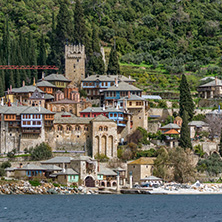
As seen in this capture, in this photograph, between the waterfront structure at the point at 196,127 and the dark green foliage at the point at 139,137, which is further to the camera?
the waterfront structure at the point at 196,127

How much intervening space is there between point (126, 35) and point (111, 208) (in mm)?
75420

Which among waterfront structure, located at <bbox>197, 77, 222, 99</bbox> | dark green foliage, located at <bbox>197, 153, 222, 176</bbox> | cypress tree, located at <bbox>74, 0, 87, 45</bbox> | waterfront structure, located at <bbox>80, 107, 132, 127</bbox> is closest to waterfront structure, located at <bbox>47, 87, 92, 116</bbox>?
waterfront structure, located at <bbox>80, 107, 132, 127</bbox>

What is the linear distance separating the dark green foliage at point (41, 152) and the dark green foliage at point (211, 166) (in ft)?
66.0

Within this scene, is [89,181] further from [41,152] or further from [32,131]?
[32,131]

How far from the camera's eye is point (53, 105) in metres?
115

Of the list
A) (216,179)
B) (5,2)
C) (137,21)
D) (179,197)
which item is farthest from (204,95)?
(5,2)

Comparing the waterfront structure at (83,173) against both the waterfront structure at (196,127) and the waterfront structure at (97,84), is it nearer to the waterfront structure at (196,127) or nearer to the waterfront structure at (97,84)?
the waterfront structure at (196,127)

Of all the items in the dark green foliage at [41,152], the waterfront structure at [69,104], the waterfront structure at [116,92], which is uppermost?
the waterfront structure at [116,92]

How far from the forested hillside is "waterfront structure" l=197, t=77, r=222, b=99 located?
6.16 metres

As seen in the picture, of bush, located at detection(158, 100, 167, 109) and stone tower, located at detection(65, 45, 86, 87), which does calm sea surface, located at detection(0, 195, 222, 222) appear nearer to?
bush, located at detection(158, 100, 167, 109)

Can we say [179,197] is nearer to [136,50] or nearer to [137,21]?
[136,50]

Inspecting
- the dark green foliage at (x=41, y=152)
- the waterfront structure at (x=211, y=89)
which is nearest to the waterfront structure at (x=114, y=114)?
the dark green foliage at (x=41, y=152)

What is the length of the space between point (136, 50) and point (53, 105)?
40254 mm

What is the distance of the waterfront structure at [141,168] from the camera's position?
104375mm
